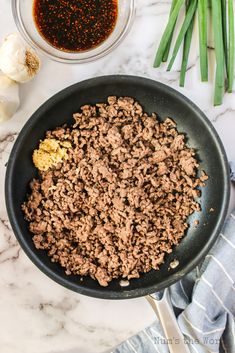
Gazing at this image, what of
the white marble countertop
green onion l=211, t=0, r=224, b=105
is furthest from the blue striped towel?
green onion l=211, t=0, r=224, b=105

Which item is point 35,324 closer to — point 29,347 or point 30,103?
point 29,347

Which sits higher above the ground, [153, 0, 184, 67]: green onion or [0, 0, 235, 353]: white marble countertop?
[153, 0, 184, 67]: green onion

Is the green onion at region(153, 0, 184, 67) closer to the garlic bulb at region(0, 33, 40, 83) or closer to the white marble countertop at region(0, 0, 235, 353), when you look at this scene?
the white marble countertop at region(0, 0, 235, 353)

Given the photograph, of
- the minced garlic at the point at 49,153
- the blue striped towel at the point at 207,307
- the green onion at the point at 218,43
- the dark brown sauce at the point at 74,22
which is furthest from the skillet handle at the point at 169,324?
the dark brown sauce at the point at 74,22

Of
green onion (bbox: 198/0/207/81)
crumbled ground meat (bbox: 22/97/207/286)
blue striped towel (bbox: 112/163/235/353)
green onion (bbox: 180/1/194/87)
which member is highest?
green onion (bbox: 198/0/207/81)

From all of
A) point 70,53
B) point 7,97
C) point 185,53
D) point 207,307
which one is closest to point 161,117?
point 185,53

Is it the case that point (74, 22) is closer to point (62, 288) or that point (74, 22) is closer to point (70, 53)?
point (70, 53)

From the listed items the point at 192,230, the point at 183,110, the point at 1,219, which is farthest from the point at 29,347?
the point at 183,110
